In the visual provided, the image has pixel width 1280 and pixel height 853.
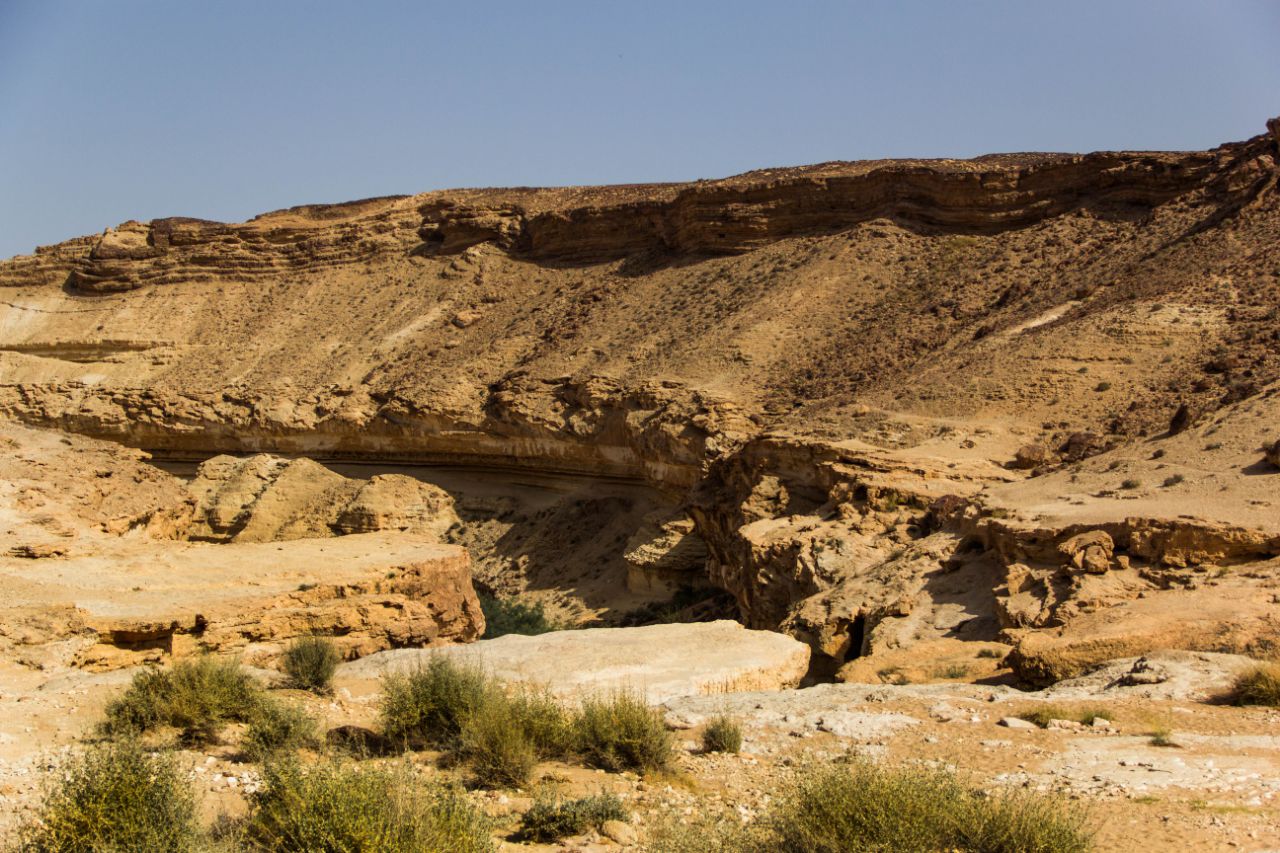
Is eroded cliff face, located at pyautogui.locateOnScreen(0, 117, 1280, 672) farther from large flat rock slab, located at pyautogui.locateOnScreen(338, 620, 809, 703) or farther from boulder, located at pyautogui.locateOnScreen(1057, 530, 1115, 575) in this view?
large flat rock slab, located at pyautogui.locateOnScreen(338, 620, 809, 703)

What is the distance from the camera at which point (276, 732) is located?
8578 millimetres

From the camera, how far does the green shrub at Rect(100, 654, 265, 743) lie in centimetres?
898

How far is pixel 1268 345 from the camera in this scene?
21.0 metres

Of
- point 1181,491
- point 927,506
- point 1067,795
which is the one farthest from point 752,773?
point 927,506

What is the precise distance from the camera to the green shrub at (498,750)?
7895 millimetres

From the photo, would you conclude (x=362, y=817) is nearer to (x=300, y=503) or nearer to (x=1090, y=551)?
(x=1090, y=551)

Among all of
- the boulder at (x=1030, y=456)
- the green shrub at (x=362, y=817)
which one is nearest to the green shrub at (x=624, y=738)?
the green shrub at (x=362, y=817)

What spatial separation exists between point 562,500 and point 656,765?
911 inches

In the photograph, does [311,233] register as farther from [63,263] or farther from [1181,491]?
[1181,491]

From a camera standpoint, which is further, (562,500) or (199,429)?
(199,429)

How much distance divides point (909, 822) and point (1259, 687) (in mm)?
4264

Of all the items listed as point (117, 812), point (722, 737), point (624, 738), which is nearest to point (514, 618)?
point (722, 737)

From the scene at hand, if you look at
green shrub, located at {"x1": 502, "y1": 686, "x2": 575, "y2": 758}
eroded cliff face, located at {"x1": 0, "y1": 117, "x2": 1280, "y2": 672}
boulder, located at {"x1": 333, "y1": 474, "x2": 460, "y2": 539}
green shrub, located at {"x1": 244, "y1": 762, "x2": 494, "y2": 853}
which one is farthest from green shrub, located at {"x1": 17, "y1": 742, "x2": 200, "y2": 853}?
boulder, located at {"x1": 333, "y1": 474, "x2": 460, "y2": 539}

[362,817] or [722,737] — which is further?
[722,737]
